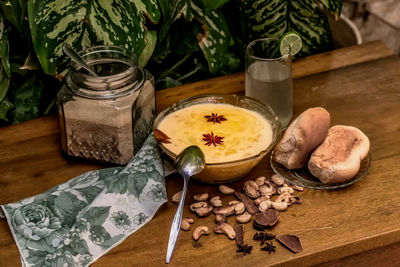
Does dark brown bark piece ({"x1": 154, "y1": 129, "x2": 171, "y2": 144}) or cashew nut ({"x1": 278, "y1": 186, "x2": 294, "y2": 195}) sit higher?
dark brown bark piece ({"x1": 154, "y1": 129, "x2": 171, "y2": 144})

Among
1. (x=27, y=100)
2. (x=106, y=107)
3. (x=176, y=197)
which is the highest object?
(x=106, y=107)

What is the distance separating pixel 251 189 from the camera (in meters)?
1.08

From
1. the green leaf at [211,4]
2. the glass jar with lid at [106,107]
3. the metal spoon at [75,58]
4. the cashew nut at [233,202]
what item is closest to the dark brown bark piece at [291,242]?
the cashew nut at [233,202]

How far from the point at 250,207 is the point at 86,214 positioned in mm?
272

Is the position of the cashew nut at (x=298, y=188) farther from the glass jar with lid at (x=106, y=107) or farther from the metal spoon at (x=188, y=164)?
the glass jar with lid at (x=106, y=107)

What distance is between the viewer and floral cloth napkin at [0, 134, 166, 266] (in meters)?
0.98

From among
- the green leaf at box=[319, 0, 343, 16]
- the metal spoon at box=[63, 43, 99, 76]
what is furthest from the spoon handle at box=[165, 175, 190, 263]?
the green leaf at box=[319, 0, 343, 16]

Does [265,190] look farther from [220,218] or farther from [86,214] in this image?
[86,214]

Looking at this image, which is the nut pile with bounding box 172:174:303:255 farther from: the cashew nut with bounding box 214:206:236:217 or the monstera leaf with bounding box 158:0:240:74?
the monstera leaf with bounding box 158:0:240:74

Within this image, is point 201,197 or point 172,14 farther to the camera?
point 172,14

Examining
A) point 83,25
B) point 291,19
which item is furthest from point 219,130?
point 291,19

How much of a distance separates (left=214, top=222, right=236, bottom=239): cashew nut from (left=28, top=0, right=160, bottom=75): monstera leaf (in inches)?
17.4

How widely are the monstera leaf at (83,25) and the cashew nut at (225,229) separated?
17.4 inches

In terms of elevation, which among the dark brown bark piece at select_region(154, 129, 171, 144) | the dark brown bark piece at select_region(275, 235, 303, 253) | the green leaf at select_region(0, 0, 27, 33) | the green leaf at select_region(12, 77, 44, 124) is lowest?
the green leaf at select_region(12, 77, 44, 124)
